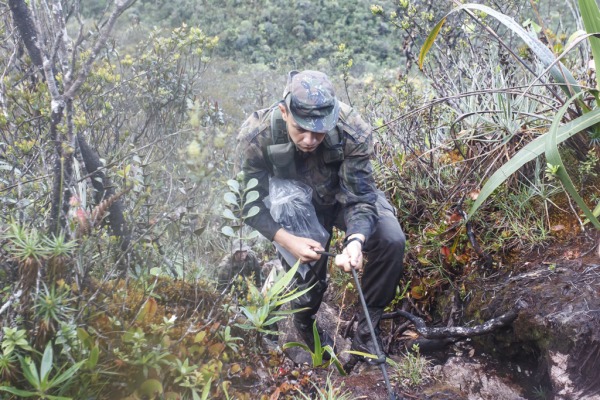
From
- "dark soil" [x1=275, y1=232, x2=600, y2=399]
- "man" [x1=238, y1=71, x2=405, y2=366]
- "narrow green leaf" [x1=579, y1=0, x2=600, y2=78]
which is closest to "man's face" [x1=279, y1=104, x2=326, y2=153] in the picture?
"man" [x1=238, y1=71, x2=405, y2=366]

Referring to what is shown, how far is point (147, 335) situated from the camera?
92.6 inches

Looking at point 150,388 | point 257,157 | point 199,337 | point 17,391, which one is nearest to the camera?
point 17,391

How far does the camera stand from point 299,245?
341 centimetres

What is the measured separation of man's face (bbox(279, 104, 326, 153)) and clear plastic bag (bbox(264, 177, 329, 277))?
1.08 ft

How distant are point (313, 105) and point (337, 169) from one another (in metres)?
0.62

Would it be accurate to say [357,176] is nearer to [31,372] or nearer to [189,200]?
[189,200]

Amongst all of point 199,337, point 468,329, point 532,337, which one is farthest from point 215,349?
point 532,337

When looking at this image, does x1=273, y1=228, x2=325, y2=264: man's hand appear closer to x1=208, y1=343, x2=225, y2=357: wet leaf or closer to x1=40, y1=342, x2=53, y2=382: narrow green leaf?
x1=208, y1=343, x2=225, y2=357: wet leaf

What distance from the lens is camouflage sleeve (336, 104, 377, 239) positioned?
3.55 m

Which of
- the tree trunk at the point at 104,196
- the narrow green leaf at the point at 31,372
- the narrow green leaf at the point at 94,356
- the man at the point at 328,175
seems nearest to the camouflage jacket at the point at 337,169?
the man at the point at 328,175

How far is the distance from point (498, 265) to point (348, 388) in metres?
1.38

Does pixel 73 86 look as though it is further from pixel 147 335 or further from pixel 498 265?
pixel 498 265

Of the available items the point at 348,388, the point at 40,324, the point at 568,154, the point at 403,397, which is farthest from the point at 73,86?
the point at 568,154

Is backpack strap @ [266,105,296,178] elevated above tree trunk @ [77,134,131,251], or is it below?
above
